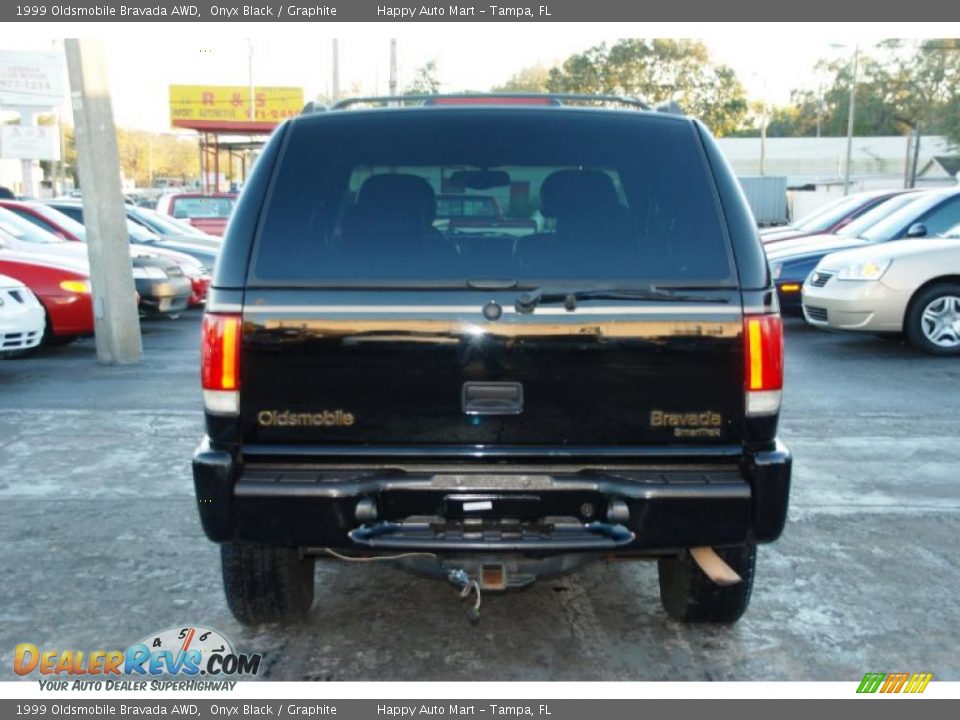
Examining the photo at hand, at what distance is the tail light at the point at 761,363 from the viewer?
3307 mm

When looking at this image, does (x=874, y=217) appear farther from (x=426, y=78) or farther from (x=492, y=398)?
(x=426, y=78)

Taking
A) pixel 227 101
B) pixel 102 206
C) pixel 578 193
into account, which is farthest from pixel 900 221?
pixel 227 101

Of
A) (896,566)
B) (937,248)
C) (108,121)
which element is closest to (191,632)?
(896,566)

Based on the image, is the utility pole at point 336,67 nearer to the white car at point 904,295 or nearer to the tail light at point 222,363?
the white car at point 904,295

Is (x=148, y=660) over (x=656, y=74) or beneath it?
beneath

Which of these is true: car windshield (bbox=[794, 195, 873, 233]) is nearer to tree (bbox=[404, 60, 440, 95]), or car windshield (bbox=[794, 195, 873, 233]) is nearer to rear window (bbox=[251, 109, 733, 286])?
rear window (bbox=[251, 109, 733, 286])

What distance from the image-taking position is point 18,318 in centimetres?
884

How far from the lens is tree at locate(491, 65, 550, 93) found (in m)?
75.0

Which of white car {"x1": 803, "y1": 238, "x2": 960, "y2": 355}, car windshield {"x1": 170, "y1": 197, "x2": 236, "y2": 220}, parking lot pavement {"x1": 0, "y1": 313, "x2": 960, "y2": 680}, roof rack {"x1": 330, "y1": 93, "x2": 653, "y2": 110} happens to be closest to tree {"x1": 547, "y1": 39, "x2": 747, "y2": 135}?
car windshield {"x1": 170, "y1": 197, "x2": 236, "y2": 220}

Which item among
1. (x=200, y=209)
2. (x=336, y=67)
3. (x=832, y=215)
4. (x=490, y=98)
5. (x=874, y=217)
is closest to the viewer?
(x=490, y=98)

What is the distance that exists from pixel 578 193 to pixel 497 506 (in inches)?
43.3

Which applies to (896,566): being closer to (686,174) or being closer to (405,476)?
(686,174)

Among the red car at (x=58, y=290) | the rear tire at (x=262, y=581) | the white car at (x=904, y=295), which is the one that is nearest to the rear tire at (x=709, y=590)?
the rear tire at (x=262, y=581)

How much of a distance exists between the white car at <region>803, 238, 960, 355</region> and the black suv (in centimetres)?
734
